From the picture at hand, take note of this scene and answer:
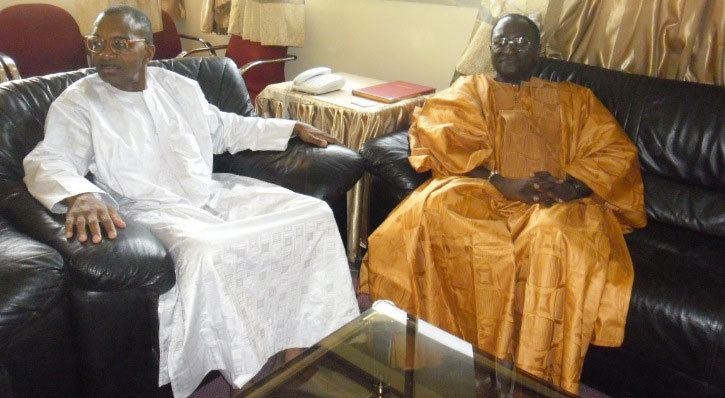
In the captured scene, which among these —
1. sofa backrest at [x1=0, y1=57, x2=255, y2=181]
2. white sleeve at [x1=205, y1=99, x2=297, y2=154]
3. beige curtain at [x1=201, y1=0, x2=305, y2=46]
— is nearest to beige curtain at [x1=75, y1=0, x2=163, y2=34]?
beige curtain at [x1=201, y1=0, x2=305, y2=46]

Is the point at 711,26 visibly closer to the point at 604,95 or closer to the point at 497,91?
the point at 604,95

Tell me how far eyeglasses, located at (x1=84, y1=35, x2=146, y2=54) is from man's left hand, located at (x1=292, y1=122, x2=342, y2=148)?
0.67 m

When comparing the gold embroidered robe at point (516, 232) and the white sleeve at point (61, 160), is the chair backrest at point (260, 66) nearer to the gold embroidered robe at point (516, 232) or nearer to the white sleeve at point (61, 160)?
the gold embroidered robe at point (516, 232)

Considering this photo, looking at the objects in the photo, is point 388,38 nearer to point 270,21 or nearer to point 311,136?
point 270,21

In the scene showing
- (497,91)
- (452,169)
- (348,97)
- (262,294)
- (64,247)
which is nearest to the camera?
(64,247)

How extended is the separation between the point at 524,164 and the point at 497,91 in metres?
0.30

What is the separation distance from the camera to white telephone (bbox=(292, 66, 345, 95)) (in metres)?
2.66

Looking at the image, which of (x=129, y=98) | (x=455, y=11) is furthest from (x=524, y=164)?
(x=129, y=98)

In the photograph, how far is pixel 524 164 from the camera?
2070mm

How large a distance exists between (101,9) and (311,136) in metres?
2.31

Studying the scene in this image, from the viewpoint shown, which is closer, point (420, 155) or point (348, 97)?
point (420, 155)

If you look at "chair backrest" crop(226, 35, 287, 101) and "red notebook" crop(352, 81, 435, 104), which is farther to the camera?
"chair backrest" crop(226, 35, 287, 101)

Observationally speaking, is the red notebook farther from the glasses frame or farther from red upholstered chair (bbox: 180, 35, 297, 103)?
red upholstered chair (bbox: 180, 35, 297, 103)

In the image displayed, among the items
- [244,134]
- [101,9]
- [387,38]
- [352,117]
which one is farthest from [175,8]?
[244,134]
